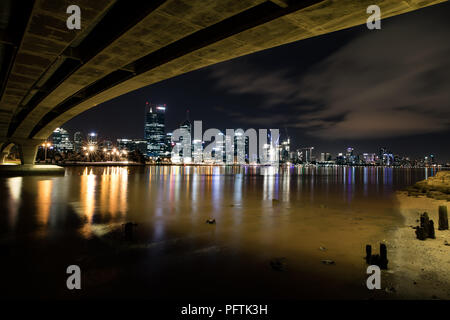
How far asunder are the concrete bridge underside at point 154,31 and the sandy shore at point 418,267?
25.5ft

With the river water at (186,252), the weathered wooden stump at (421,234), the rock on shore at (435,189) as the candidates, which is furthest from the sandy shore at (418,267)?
the rock on shore at (435,189)

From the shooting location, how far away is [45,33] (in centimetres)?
1029

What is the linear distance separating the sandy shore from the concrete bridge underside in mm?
7764

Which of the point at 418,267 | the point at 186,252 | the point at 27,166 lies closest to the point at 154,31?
the point at 186,252

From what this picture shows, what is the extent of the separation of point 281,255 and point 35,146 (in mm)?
54363

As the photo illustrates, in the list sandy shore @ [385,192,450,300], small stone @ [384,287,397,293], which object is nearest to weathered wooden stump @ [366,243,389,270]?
sandy shore @ [385,192,450,300]

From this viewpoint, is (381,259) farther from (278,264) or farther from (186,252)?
(186,252)

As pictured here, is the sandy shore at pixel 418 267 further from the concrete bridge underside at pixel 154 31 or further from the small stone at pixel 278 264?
the concrete bridge underside at pixel 154 31

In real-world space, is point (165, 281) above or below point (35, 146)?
below

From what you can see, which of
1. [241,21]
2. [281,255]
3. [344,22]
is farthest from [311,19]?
[281,255]

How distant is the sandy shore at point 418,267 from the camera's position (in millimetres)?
7082

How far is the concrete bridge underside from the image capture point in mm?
8406
